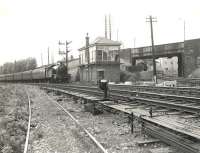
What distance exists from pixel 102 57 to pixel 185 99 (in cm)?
3837

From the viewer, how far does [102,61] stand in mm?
50688

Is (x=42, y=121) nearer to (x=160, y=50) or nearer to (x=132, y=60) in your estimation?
(x=160, y=50)

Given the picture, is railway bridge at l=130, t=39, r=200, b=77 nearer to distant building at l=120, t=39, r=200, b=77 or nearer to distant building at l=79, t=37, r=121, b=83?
distant building at l=120, t=39, r=200, b=77

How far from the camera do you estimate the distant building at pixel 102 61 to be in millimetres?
49750

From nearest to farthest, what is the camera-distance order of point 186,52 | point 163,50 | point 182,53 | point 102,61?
point 102,61, point 186,52, point 182,53, point 163,50

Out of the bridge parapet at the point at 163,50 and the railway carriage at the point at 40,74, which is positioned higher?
the bridge parapet at the point at 163,50

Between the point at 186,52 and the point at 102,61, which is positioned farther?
the point at 186,52

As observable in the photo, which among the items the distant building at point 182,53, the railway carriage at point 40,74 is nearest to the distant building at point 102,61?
the railway carriage at point 40,74

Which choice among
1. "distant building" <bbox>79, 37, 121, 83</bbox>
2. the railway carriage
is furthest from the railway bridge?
the railway carriage

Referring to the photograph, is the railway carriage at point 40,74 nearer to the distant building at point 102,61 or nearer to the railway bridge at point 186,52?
the distant building at point 102,61

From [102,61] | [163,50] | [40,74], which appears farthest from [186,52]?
[40,74]

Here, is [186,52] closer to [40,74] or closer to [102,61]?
[102,61]

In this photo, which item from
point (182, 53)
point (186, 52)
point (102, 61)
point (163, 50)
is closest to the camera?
point (102, 61)

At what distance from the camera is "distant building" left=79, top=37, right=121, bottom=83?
1959 inches
